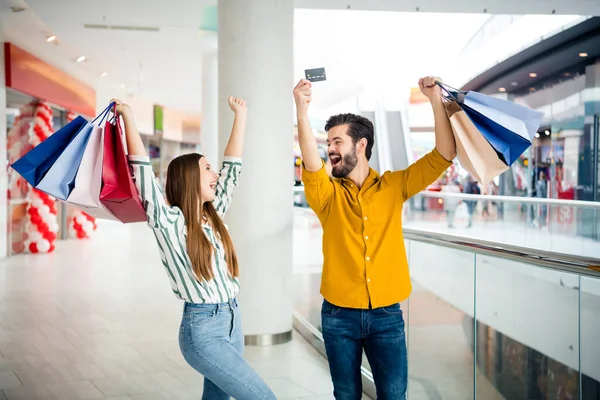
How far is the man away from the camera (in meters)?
2.28

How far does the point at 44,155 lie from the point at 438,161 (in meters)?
1.46

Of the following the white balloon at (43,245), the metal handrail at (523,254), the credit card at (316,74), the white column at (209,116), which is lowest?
the white balloon at (43,245)

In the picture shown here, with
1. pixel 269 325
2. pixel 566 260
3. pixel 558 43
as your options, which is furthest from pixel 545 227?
pixel 566 260

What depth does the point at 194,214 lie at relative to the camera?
7.80 feet

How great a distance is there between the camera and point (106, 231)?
17.0m

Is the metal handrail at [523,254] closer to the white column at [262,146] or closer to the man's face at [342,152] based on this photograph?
the man's face at [342,152]

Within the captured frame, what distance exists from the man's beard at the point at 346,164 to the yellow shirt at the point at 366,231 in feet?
0.17

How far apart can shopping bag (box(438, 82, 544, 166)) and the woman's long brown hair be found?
1023 mm

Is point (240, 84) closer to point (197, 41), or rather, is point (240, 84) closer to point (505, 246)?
point (505, 246)

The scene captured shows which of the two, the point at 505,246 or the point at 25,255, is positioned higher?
the point at 505,246

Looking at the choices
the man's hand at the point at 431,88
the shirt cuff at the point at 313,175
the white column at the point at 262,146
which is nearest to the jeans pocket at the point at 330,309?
the shirt cuff at the point at 313,175

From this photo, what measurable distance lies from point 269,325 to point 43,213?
7.96 metres

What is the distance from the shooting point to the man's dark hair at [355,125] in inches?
94.0

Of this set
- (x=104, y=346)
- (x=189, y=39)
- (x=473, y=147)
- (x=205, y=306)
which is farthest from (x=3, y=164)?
(x=473, y=147)
